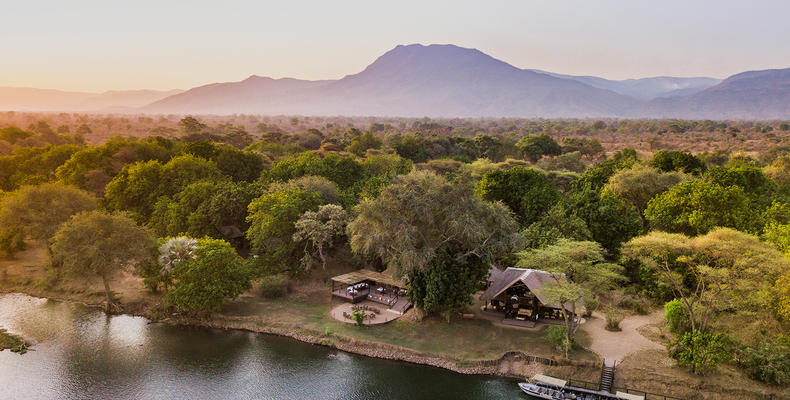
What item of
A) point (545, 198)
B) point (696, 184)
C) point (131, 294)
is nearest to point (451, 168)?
point (545, 198)

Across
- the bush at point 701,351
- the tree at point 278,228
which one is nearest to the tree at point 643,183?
the bush at point 701,351

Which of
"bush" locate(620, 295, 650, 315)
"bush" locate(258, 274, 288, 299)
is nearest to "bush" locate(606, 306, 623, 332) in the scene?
"bush" locate(620, 295, 650, 315)

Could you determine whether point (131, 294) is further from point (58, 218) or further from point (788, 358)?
point (788, 358)

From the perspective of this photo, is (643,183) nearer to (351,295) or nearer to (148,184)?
(351,295)

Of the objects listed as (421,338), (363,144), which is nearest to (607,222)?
(421,338)

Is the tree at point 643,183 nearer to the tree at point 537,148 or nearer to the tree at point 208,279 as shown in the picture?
the tree at point 208,279

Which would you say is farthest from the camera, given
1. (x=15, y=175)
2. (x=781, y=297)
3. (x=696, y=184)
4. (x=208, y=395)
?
(x=15, y=175)

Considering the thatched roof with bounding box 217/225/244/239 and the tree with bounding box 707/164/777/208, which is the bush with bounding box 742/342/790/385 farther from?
the thatched roof with bounding box 217/225/244/239
